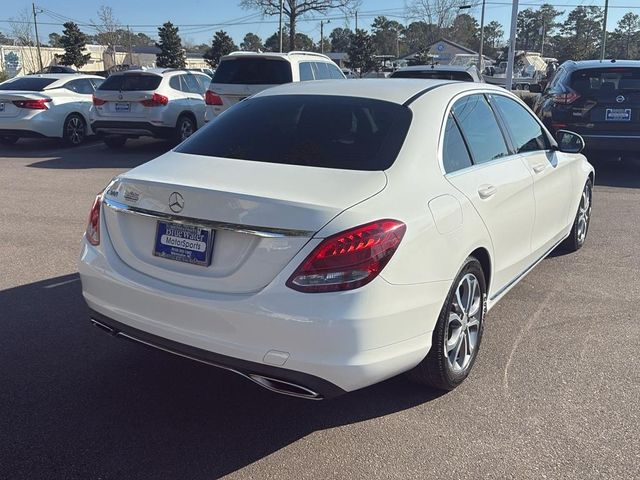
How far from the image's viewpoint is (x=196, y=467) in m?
2.85

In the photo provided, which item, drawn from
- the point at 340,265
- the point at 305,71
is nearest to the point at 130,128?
the point at 305,71

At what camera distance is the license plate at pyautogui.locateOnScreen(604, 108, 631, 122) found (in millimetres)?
9352

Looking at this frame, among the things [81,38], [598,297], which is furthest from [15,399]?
[81,38]

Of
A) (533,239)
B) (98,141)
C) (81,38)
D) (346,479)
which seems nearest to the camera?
(346,479)

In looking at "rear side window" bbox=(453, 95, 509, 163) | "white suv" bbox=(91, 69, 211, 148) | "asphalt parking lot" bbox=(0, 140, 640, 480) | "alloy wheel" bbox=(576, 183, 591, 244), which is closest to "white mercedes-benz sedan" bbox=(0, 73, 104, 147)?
"white suv" bbox=(91, 69, 211, 148)

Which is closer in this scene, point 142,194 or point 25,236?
point 142,194

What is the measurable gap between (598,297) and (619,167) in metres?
7.36

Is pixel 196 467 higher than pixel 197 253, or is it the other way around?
pixel 197 253

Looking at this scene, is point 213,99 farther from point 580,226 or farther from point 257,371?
point 257,371

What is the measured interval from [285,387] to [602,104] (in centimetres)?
836

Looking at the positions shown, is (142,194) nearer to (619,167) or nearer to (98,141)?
(619,167)

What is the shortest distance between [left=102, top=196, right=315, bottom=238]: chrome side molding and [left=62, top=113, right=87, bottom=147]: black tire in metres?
11.2

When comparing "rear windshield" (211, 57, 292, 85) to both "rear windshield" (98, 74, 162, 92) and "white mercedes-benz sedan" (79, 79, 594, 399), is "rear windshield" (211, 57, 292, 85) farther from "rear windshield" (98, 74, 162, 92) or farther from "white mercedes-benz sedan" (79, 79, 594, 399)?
"white mercedes-benz sedan" (79, 79, 594, 399)

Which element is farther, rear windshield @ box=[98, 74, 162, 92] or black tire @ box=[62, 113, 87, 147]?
black tire @ box=[62, 113, 87, 147]
